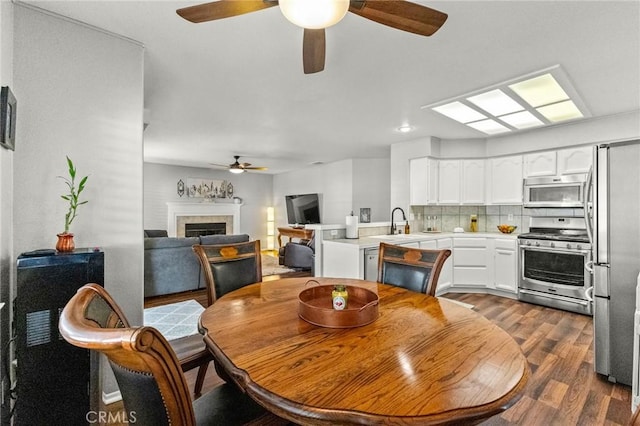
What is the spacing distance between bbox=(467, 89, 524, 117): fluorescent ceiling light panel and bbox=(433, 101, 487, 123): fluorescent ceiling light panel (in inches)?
4.9

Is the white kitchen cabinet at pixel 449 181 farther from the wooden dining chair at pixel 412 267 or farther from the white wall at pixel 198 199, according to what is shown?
the white wall at pixel 198 199

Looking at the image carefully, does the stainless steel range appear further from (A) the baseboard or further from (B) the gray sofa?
(A) the baseboard

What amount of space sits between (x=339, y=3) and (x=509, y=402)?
4.47 ft

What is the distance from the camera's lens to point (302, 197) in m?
7.79

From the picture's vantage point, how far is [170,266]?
13.7 ft

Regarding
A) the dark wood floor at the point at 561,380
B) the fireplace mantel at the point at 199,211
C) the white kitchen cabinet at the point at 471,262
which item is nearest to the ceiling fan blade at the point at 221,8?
the dark wood floor at the point at 561,380

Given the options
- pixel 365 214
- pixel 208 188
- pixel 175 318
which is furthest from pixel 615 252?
pixel 208 188

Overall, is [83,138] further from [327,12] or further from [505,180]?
[505,180]

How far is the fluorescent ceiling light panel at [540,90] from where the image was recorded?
2.63m

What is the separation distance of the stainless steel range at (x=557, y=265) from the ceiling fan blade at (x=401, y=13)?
3.47 meters

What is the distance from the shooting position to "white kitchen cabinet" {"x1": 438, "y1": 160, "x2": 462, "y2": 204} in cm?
470

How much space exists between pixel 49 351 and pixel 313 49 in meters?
2.08

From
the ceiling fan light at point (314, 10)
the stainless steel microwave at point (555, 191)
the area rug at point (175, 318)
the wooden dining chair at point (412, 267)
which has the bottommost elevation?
the area rug at point (175, 318)

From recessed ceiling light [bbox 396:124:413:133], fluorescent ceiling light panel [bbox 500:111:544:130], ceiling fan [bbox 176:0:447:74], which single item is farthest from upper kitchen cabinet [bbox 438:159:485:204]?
ceiling fan [bbox 176:0:447:74]
